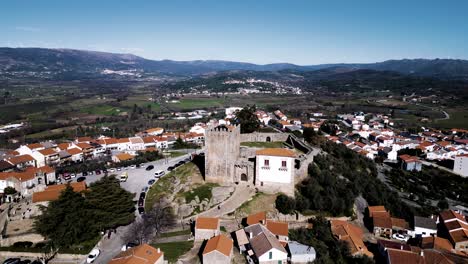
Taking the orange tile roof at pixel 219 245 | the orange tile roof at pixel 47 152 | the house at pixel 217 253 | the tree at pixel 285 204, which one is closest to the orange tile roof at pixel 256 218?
the tree at pixel 285 204

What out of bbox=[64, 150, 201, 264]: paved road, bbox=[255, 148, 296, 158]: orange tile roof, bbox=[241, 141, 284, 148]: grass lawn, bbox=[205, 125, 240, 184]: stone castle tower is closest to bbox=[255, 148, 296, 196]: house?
bbox=[255, 148, 296, 158]: orange tile roof

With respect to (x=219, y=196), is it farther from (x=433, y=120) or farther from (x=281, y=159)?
(x=433, y=120)

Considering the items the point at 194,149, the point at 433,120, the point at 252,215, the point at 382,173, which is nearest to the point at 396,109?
the point at 433,120

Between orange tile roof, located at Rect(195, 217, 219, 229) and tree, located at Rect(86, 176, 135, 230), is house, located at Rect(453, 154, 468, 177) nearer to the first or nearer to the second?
orange tile roof, located at Rect(195, 217, 219, 229)

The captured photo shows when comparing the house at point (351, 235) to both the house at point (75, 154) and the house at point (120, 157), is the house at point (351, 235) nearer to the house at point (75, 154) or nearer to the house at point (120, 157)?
the house at point (120, 157)

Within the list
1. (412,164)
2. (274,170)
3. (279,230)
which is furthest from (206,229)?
(412,164)

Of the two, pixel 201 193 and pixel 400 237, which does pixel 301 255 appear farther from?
pixel 400 237
